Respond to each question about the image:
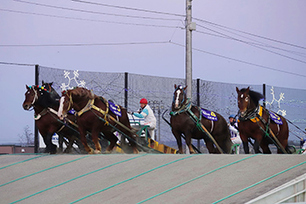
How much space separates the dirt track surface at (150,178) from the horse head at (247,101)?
2742 millimetres

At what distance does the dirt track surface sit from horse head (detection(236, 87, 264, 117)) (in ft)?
9.00

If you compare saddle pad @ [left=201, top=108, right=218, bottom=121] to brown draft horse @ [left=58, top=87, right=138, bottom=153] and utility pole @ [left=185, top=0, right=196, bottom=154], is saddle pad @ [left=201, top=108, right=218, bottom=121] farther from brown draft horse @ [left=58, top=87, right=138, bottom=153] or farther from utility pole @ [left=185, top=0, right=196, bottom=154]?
utility pole @ [left=185, top=0, right=196, bottom=154]

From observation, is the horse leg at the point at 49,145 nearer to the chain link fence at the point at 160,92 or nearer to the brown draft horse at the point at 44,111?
the brown draft horse at the point at 44,111

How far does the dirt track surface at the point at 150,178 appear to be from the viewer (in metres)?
6.27

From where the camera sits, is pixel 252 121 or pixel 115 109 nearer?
pixel 252 121

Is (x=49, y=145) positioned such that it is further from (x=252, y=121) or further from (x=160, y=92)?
(x=160, y=92)

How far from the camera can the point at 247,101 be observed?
36.0ft

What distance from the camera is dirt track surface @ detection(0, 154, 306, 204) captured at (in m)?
6.27

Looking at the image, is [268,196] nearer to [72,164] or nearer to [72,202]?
[72,202]

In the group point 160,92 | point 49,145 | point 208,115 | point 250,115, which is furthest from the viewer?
point 160,92

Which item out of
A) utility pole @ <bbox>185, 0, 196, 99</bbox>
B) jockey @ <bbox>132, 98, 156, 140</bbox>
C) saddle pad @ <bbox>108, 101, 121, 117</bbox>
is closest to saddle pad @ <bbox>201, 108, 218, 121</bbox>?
jockey @ <bbox>132, 98, 156, 140</bbox>

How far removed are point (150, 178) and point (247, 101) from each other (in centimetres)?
435

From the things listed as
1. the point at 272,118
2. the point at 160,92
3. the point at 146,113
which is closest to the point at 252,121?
the point at 272,118

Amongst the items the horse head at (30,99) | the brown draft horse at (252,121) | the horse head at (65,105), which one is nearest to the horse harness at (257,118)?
the brown draft horse at (252,121)
